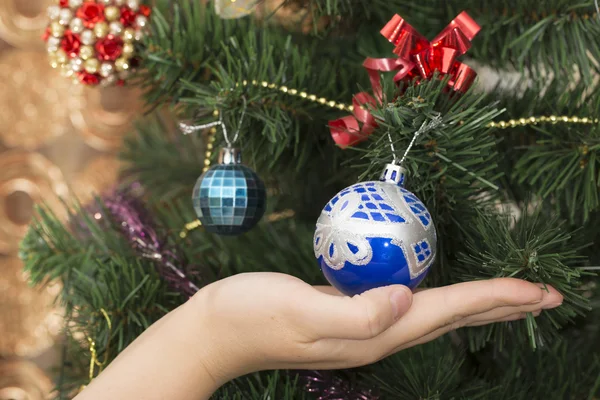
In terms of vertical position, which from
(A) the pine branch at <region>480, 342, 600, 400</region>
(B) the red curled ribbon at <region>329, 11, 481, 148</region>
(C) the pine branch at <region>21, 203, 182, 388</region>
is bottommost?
(A) the pine branch at <region>480, 342, 600, 400</region>

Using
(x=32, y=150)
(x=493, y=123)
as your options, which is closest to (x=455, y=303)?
(x=493, y=123)

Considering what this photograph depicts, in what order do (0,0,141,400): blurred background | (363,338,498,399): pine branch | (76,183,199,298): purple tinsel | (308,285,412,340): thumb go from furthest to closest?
(0,0,141,400): blurred background, (76,183,199,298): purple tinsel, (363,338,498,399): pine branch, (308,285,412,340): thumb

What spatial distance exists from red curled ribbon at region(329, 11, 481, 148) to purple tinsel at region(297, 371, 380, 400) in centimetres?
Result: 19

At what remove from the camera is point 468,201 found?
17.8 inches

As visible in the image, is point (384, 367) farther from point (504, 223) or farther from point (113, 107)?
point (113, 107)

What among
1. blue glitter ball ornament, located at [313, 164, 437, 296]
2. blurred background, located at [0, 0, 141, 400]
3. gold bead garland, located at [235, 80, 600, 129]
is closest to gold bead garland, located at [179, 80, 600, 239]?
gold bead garland, located at [235, 80, 600, 129]

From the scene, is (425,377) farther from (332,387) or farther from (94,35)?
(94,35)

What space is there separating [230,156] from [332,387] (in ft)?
0.67

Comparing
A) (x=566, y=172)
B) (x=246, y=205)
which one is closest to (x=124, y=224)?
(x=246, y=205)

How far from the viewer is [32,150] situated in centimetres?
97

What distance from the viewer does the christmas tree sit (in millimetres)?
398

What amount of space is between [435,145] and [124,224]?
32 cm

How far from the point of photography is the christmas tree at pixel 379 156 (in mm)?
398

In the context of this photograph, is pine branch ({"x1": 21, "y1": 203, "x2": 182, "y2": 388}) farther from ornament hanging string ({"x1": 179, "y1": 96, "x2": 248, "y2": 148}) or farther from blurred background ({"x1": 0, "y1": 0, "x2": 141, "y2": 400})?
blurred background ({"x1": 0, "y1": 0, "x2": 141, "y2": 400})
